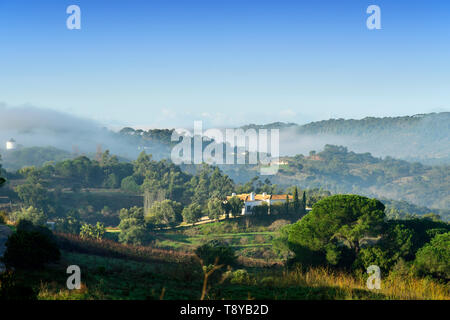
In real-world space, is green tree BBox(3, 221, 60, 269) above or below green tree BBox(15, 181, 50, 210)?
above

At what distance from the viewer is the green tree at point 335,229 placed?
25750 mm

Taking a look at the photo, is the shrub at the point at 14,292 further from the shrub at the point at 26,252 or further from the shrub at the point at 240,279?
the shrub at the point at 240,279

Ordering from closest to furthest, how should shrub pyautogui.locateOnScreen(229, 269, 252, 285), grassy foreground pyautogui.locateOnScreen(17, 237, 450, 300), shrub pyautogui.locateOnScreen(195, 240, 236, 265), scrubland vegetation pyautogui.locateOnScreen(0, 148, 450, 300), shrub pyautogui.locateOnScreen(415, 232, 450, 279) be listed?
grassy foreground pyautogui.locateOnScreen(17, 237, 450, 300)
scrubland vegetation pyautogui.locateOnScreen(0, 148, 450, 300)
shrub pyautogui.locateOnScreen(229, 269, 252, 285)
shrub pyautogui.locateOnScreen(415, 232, 450, 279)
shrub pyautogui.locateOnScreen(195, 240, 236, 265)

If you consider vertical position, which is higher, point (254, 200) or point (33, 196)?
A: point (33, 196)

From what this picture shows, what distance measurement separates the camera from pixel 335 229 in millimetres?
26500

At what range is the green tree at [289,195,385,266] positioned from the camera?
84.5 feet

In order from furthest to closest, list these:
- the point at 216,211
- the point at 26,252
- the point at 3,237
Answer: the point at 216,211 → the point at 3,237 → the point at 26,252

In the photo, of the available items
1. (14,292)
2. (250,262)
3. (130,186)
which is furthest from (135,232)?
(130,186)

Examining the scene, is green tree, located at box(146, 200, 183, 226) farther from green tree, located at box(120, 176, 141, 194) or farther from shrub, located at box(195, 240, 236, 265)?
green tree, located at box(120, 176, 141, 194)

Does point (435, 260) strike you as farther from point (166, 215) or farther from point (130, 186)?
point (130, 186)

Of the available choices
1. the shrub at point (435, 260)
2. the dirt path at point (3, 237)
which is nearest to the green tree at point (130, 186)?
the dirt path at point (3, 237)

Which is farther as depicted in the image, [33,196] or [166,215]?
[33,196]

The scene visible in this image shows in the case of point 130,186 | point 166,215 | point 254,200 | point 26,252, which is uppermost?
point 26,252

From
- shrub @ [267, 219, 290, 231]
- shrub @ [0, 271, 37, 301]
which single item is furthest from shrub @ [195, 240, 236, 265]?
shrub @ [267, 219, 290, 231]
